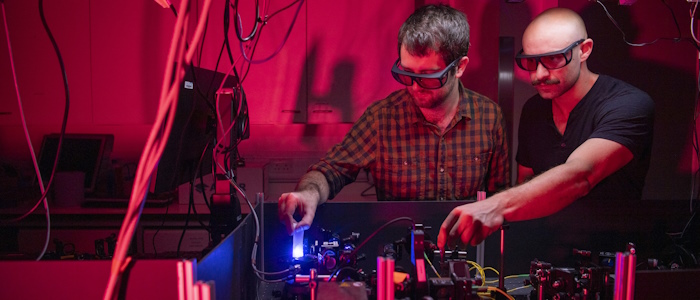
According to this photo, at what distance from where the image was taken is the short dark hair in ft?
5.53

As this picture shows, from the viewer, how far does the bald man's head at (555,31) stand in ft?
5.67

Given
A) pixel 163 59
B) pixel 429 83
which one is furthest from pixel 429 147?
pixel 163 59

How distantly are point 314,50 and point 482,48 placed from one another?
1.12 m

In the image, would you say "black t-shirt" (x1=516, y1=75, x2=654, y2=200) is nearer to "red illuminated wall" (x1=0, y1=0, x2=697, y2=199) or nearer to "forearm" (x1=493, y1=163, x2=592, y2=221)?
"forearm" (x1=493, y1=163, x2=592, y2=221)

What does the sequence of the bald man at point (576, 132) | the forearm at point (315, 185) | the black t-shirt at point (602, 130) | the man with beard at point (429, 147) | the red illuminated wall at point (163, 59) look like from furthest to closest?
the red illuminated wall at point (163, 59), the man with beard at point (429, 147), the black t-shirt at point (602, 130), the forearm at point (315, 185), the bald man at point (576, 132)

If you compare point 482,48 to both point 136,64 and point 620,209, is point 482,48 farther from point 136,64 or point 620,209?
point 136,64

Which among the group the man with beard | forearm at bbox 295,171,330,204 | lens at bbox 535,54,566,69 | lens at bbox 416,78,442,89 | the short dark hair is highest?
the short dark hair

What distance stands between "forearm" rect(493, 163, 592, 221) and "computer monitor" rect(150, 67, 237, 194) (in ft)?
2.56

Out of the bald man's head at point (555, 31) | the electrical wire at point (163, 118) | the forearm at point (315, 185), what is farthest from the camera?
the bald man's head at point (555, 31)

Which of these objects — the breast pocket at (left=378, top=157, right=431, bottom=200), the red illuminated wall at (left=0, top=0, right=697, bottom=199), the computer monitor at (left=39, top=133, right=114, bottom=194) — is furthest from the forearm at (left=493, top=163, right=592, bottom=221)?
the computer monitor at (left=39, top=133, right=114, bottom=194)

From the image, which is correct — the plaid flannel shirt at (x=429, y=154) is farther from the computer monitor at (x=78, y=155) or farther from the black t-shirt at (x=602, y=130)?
the computer monitor at (x=78, y=155)

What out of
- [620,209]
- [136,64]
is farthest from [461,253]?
[136,64]

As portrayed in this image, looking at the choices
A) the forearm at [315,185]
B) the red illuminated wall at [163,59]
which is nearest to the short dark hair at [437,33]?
the forearm at [315,185]

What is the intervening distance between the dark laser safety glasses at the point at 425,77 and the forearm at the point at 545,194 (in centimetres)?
51
